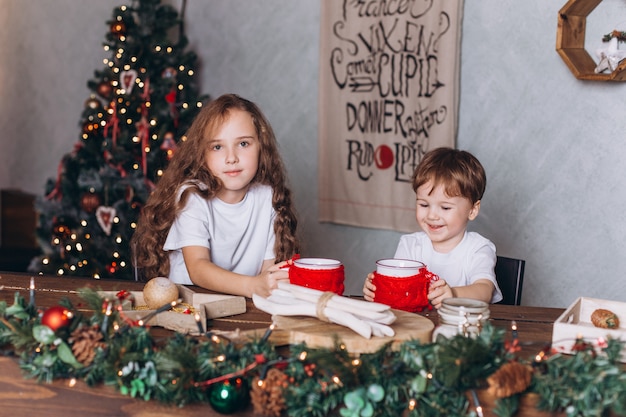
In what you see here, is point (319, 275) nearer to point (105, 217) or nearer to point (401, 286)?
point (401, 286)

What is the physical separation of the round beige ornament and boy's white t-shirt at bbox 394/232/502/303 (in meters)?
0.78

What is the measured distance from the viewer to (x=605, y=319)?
146 centimetres

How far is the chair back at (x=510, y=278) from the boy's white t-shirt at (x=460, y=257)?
5 cm

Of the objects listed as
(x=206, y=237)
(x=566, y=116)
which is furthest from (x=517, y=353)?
(x=566, y=116)

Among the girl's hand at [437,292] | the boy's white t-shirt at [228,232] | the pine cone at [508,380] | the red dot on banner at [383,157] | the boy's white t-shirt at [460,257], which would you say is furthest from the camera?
the red dot on banner at [383,157]

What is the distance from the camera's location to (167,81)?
4.05m

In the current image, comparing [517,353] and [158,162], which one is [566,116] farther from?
[158,162]

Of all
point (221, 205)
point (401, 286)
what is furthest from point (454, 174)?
point (221, 205)

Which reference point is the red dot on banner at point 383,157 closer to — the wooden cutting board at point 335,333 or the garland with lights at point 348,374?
the wooden cutting board at point 335,333

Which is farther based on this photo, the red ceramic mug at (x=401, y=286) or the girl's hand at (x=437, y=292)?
Answer: the girl's hand at (x=437, y=292)

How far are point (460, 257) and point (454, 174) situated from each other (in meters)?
0.23

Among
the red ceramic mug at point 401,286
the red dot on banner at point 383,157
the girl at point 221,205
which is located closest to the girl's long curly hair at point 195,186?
the girl at point 221,205

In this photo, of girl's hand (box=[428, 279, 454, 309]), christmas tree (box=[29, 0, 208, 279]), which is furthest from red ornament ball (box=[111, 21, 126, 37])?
girl's hand (box=[428, 279, 454, 309])

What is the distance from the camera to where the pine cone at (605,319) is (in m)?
1.46
